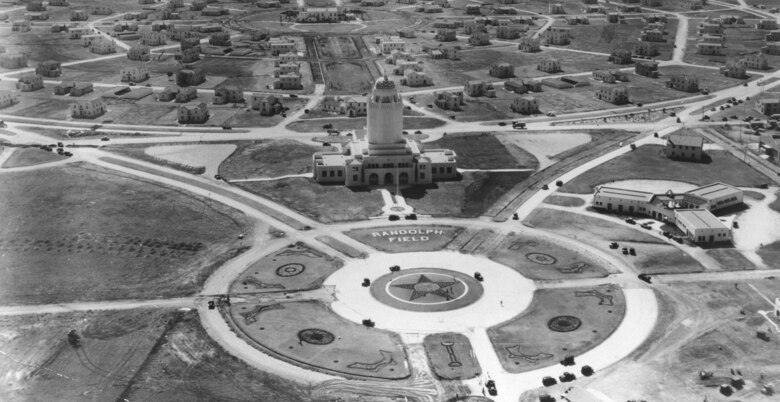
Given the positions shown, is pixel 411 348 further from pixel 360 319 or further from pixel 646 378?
pixel 646 378

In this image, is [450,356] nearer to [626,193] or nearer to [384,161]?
[626,193]

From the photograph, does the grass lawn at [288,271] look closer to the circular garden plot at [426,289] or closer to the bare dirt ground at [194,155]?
Result: the circular garden plot at [426,289]

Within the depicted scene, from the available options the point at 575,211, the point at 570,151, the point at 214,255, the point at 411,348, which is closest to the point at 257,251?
the point at 214,255

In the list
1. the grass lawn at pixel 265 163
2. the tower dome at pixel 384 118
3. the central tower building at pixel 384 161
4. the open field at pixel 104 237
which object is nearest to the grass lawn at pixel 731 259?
the central tower building at pixel 384 161

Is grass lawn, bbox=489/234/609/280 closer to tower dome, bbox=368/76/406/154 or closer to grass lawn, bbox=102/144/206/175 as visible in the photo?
tower dome, bbox=368/76/406/154

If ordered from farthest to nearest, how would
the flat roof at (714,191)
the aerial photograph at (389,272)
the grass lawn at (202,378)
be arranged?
the flat roof at (714,191) → the aerial photograph at (389,272) → the grass lawn at (202,378)

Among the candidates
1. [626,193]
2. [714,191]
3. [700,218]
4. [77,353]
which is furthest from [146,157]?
[714,191]
